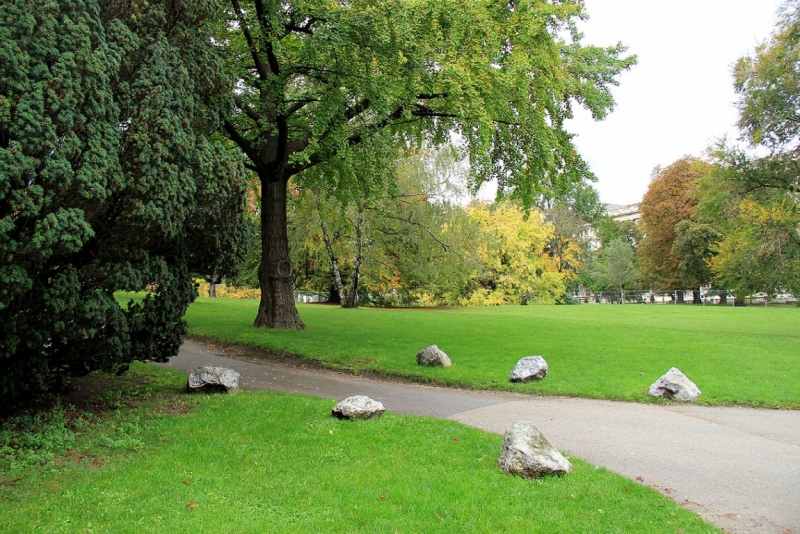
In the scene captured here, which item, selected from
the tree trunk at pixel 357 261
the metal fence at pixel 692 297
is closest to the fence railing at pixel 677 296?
the metal fence at pixel 692 297

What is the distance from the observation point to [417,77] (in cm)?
1152

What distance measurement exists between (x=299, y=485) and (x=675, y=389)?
7.44 m

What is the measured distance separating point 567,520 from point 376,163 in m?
9.02

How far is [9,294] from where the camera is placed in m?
5.43

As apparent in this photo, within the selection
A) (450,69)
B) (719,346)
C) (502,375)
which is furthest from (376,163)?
(719,346)

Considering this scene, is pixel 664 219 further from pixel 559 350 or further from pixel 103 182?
pixel 103 182

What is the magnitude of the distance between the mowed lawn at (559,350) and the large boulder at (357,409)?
343cm

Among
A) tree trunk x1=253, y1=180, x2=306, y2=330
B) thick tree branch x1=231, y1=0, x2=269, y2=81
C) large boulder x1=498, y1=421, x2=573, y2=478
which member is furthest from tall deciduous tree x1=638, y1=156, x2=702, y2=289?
large boulder x1=498, y1=421, x2=573, y2=478

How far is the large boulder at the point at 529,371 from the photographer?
1055 centimetres

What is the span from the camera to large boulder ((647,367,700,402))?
9.68 metres

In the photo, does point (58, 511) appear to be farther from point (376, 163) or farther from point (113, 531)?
point (376, 163)

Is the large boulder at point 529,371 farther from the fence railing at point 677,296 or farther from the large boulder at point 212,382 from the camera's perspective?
the fence railing at point 677,296

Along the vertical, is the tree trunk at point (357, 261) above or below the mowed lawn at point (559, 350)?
above

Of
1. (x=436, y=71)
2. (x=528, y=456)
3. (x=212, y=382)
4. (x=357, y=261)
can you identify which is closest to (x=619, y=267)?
(x=357, y=261)
